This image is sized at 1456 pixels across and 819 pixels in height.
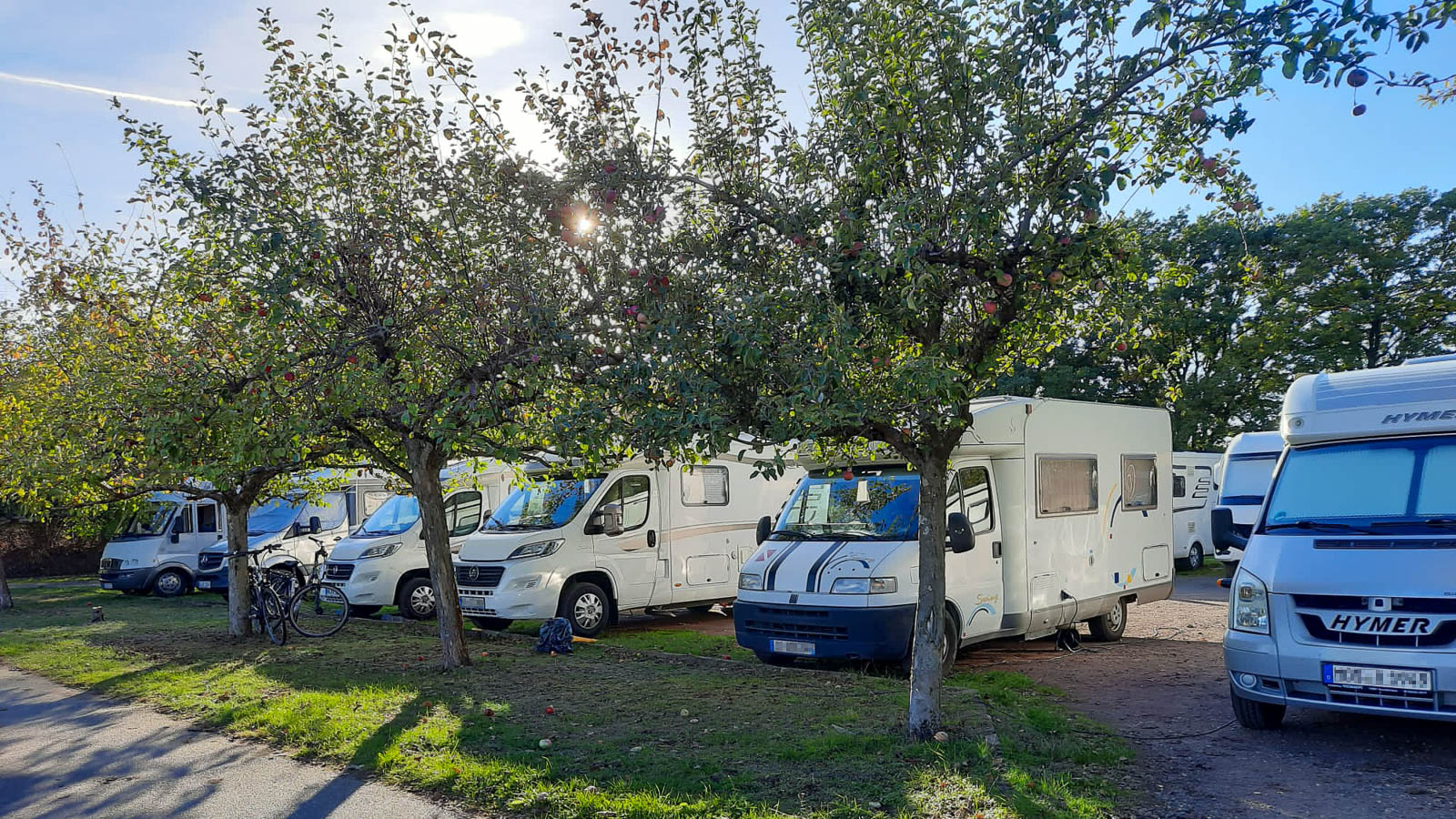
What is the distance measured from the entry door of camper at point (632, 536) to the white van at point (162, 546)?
464 inches

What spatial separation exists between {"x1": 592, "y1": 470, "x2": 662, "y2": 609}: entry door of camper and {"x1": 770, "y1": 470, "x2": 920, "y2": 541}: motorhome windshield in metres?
3.41

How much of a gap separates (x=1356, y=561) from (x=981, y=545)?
14.1 ft

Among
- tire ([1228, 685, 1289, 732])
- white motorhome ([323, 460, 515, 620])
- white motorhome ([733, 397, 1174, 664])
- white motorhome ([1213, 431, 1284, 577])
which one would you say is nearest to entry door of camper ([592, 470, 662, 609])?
white motorhome ([323, 460, 515, 620])

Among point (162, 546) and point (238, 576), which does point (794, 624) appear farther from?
point (162, 546)

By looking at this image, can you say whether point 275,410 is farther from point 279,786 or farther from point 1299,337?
point 1299,337

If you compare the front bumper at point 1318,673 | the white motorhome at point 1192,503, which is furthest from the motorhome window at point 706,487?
the white motorhome at point 1192,503

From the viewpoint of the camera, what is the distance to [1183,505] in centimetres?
2264

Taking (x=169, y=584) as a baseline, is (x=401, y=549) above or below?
above

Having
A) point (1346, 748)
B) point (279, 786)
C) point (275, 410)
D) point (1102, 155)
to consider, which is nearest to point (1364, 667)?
point (1346, 748)

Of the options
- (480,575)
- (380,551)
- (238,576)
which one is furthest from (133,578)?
(480,575)

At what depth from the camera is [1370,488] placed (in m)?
7.30

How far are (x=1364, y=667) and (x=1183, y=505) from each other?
17.3 meters

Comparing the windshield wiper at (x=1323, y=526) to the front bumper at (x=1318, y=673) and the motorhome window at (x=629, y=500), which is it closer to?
the front bumper at (x=1318, y=673)

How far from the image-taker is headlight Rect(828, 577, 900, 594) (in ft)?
31.5
